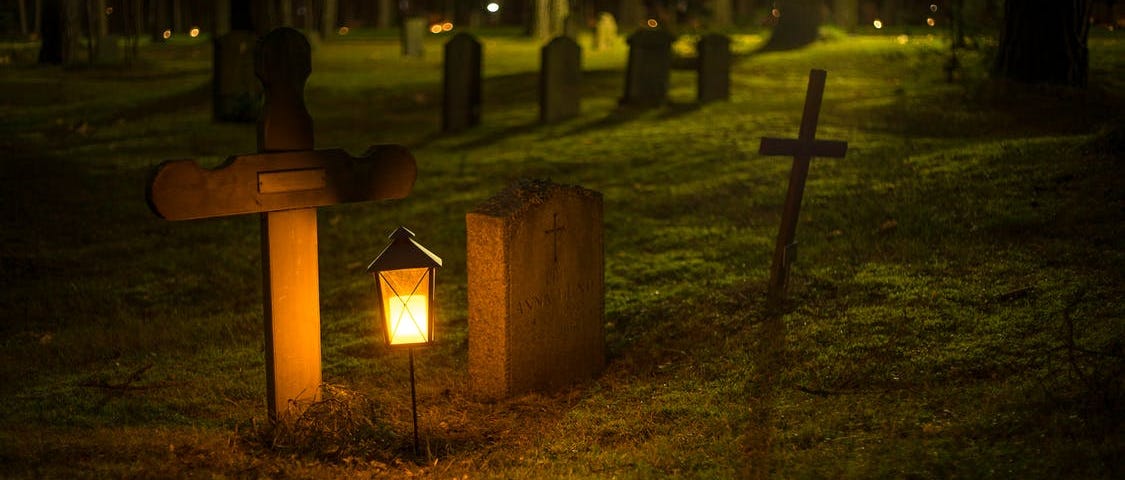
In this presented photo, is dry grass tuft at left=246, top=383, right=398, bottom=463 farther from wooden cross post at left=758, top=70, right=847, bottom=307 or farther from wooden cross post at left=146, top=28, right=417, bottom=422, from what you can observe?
wooden cross post at left=758, top=70, right=847, bottom=307

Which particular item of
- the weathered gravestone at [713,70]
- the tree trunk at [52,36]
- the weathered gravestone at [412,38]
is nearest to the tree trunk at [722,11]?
the weathered gravestone at [412,38]

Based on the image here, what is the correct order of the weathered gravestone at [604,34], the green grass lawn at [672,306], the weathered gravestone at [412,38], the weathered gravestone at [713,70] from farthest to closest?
the weathered gravestone at [604,34] → the weathered gravestone at [412,38] → the weathered gravestone at [713,70] → the green grass lawn at [672,306]

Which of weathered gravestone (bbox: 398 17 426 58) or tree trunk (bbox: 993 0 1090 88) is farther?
weathered gravestone (bbox: 398 17 426 58)

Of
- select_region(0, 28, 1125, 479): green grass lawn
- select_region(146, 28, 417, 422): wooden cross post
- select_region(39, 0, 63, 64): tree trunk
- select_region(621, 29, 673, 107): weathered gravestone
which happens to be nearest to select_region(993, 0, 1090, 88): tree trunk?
select_region(0, 28, 1125, 479): green grass lawn

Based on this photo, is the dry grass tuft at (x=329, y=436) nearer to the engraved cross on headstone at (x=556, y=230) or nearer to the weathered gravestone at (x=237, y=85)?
the engraved cross on headstone at (x=556, y=230)

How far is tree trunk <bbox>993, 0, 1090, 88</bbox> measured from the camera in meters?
15.6

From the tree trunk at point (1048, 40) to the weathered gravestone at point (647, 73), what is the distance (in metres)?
5.53

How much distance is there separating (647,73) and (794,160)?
10580 mm

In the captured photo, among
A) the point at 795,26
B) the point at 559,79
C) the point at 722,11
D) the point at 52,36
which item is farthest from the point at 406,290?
the point at 722,11

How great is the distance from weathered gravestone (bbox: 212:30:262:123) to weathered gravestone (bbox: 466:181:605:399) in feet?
40.1

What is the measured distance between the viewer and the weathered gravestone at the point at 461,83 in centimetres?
1777

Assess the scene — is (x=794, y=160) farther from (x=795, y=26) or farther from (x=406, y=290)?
(x=795, y=26)

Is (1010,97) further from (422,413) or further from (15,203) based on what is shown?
(15,203)

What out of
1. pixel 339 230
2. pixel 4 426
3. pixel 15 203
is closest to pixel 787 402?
pixel 4 426
